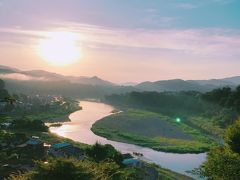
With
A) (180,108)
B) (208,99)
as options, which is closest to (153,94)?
(180,108)

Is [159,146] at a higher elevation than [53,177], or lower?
lower

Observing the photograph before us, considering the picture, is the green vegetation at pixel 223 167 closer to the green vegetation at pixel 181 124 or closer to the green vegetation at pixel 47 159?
the green vegetation at pixel 47 159

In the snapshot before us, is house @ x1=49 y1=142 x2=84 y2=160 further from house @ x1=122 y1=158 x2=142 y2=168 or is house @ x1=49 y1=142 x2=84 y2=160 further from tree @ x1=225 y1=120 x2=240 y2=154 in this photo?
tree @ x1=225 y1=120 x2=240 y2=154

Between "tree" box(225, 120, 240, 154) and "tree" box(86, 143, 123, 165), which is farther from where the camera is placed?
"tree" box(86, 143, 123, 165)

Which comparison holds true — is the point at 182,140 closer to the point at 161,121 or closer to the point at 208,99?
the point at 161,121

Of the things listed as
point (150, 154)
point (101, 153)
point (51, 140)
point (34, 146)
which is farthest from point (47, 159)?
point (51, 140)

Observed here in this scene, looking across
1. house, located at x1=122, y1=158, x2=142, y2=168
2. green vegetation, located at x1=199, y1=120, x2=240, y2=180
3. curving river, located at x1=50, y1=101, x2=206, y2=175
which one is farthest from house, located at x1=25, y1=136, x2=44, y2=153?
green vegetation, located at x1=199, y1=120, x2=240, y2=180

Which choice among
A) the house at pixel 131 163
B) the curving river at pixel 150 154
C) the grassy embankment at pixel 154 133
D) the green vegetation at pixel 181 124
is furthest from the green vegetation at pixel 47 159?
the green vegetation at pixel 181 124

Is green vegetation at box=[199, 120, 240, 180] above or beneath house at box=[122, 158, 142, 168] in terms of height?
above
